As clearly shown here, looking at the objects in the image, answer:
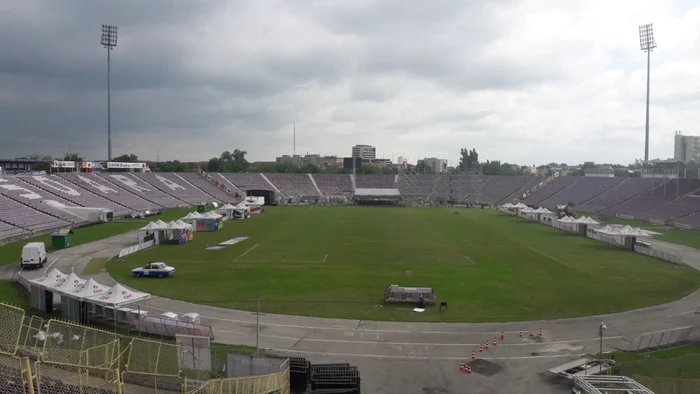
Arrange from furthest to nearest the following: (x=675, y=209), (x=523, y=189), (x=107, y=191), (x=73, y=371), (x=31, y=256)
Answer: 1. (x=523, y=189)
2. (x=107, y=191)
3. (x=675, y=209)
4. (x=31, y=256)
5. (x=73, y=371)

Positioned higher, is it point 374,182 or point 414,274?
point 374,182

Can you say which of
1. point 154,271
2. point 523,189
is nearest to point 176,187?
point 154,271

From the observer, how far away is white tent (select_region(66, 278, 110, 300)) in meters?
24.4

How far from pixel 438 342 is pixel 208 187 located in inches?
4064

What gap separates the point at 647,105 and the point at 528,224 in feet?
171

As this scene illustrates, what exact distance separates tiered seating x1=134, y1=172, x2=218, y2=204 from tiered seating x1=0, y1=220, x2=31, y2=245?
46.6 meters

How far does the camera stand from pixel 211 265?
1567 inches

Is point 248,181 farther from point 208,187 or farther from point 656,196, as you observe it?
point 656,196

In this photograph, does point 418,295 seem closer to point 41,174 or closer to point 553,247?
point 553,247

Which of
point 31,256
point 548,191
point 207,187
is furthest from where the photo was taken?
point 207,187

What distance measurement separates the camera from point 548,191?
118m

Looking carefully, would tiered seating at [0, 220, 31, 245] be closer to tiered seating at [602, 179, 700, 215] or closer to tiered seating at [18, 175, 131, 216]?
tiered seating at [18, 175, 131, 216]

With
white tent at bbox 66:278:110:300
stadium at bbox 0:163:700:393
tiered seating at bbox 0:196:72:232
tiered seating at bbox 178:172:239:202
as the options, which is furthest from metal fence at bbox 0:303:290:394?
tiered seating at bbox 178:172:239:202

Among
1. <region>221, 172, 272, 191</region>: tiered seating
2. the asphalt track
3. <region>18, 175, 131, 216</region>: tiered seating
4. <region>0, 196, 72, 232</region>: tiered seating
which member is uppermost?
<region>221, 172, 272, 191</region>: tiered seating
